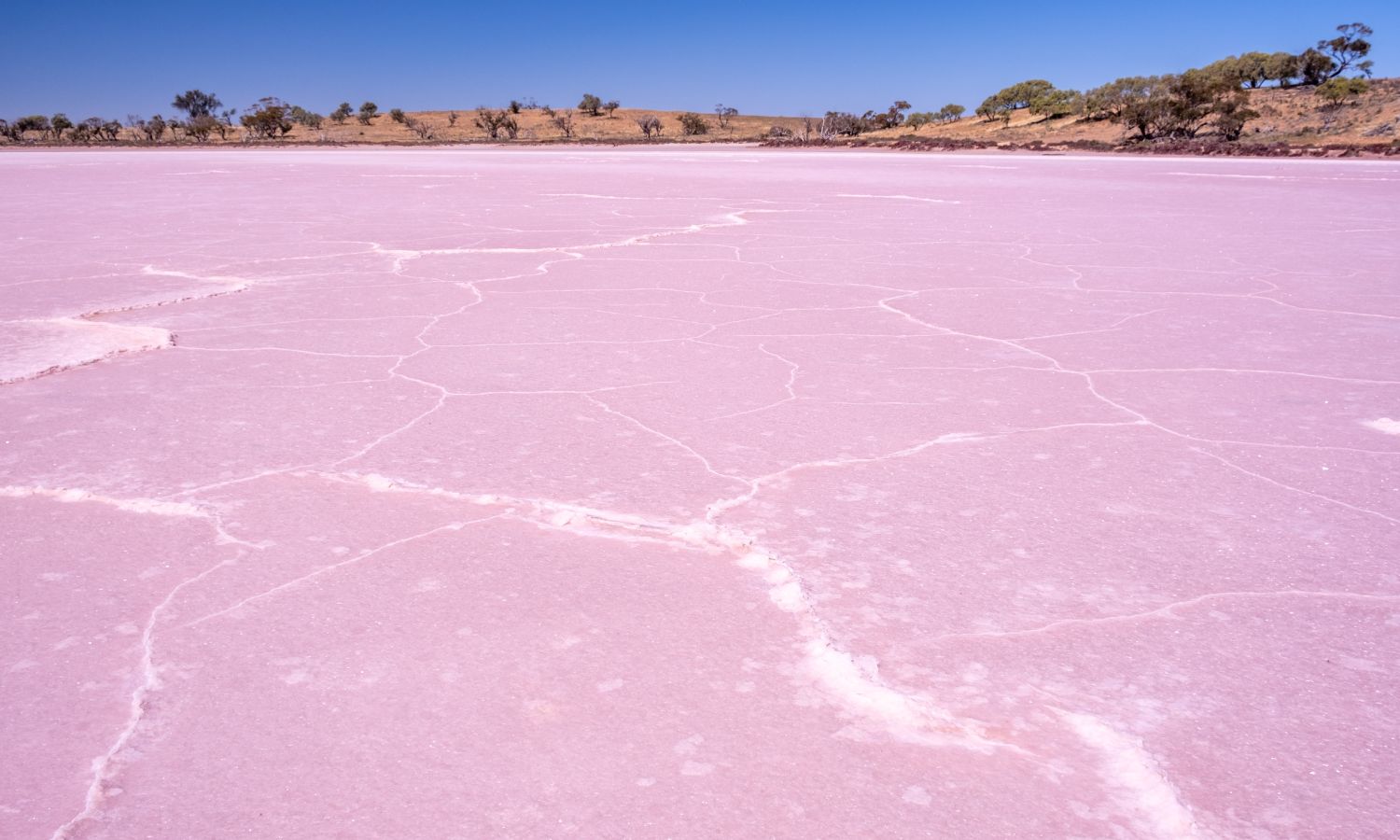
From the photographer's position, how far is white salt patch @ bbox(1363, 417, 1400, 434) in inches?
115

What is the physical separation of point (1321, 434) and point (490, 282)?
13.3 ft

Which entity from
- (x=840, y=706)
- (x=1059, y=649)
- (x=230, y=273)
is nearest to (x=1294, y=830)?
(x=1059, y=649)

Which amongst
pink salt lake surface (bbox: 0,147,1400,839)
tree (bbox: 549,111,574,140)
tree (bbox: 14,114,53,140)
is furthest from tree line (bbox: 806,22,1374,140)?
tree (bbox: 14,114,53,140)

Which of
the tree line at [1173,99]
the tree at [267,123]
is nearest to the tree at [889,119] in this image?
the tree line at [1173,99]

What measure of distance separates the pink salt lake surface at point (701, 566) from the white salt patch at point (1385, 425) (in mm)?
15

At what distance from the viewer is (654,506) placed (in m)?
2.41

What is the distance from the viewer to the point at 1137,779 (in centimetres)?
145

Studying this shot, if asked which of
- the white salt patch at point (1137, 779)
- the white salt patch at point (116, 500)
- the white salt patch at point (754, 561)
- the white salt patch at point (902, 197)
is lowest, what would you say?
the white salt patch at point (1137, 779)

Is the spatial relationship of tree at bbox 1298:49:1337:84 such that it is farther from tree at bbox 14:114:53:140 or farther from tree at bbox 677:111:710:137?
tree at bbox 14:114:53:140

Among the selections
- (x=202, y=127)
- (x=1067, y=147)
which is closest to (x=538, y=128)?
(x=202, y=127)

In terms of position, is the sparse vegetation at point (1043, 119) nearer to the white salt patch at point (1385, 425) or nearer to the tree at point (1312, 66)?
the tree at point (1312, 66)

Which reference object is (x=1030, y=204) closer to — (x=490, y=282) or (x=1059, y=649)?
(x=490, y=282)

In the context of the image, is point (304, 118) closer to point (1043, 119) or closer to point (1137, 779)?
point (1043, 119)

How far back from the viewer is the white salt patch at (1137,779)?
53.8 inches
